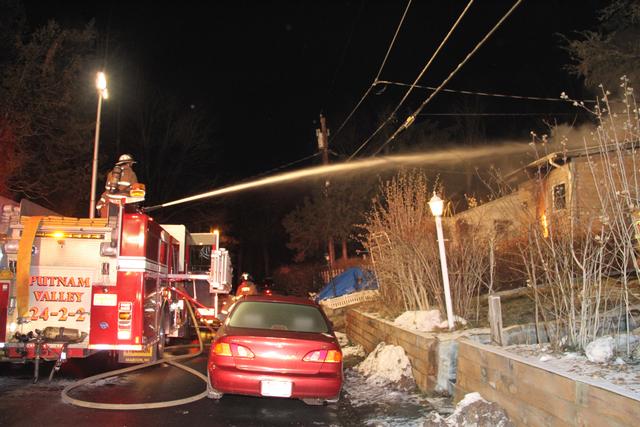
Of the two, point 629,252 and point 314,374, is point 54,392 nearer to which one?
point 314,374

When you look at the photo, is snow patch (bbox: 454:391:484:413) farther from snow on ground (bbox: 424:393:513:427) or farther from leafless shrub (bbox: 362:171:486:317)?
leafless shrub (bbox: 362:171:486:317)

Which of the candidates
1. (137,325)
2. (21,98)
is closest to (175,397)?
(137,325)

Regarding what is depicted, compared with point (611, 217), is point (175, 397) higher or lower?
lower

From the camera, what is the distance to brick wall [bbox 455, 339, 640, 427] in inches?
155

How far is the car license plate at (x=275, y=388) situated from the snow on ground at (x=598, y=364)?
2464 mm

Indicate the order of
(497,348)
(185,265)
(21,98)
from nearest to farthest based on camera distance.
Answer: (497,348), (185,265), (21,98)

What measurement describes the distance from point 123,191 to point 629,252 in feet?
22.1

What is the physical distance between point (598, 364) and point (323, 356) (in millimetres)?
2856

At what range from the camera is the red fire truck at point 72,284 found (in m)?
7.62

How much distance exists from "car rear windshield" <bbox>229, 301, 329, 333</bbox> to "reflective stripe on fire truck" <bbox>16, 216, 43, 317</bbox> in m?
3.00

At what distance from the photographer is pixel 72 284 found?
25.8 ft

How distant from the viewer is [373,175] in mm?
30344

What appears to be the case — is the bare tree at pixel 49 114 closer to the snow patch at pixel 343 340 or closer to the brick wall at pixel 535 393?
the snow patch at pixel 343 340

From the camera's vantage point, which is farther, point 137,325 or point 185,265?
point 185,265
